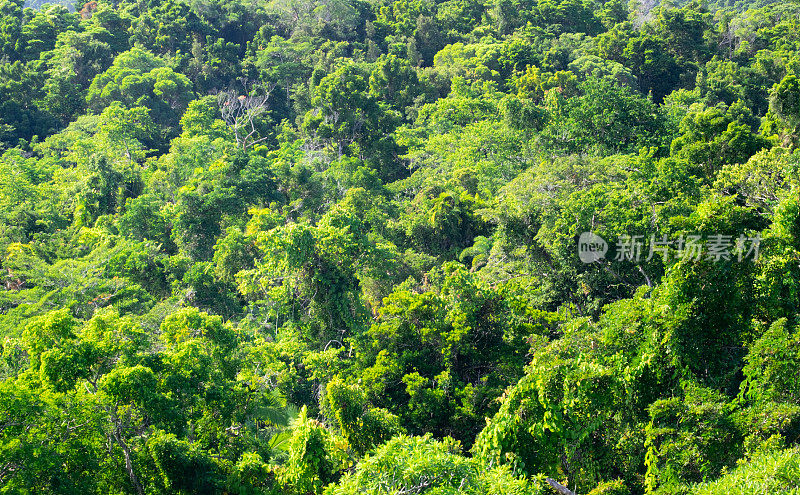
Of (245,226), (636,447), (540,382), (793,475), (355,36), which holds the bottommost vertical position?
(245,226)

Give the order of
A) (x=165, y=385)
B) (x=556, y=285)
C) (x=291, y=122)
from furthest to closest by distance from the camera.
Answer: (x=291, y=122) < (x=556, y=285) < (x=165, y=385)

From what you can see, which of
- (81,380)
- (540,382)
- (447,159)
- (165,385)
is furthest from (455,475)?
(447,159)

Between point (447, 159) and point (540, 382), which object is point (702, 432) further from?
point (447, 159)

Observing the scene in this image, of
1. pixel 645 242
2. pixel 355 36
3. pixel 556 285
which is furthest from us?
pixel 355 36

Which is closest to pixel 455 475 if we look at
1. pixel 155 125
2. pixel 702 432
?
pixel 702 432

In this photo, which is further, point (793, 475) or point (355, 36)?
point (355, 36)

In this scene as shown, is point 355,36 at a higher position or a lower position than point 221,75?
higher
